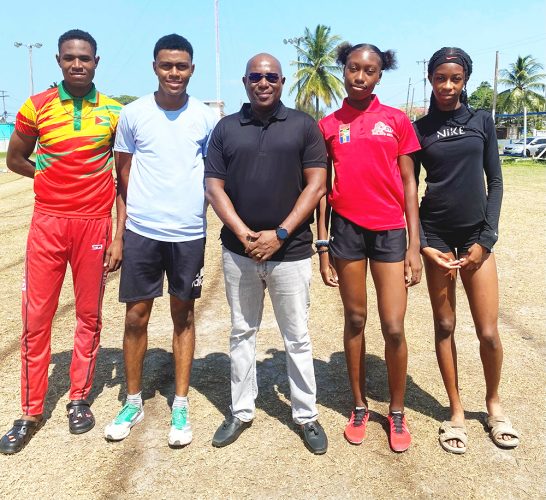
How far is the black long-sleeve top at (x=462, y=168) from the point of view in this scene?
2961 mm

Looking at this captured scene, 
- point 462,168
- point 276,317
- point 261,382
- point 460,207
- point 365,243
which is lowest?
point 261,382

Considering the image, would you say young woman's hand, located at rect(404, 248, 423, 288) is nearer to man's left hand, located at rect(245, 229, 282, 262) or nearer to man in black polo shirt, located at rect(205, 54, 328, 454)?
man in black polo shirt, located at rect(205, 54, 328, 454)

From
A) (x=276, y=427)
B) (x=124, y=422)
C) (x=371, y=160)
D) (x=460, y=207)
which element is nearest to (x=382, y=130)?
(x=371, y=160)

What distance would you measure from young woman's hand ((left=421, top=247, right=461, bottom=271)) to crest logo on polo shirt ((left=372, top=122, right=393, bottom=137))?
0.73 meters

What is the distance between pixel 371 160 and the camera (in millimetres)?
2910

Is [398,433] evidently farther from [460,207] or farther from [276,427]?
[460,207]

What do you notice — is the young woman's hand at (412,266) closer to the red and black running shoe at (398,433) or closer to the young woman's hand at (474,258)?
the young woman's hand at (474,258)

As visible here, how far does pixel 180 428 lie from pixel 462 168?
7.46ft

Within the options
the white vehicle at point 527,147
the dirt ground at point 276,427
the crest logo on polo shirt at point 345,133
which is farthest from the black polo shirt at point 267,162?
the white vehicle at point 527,147

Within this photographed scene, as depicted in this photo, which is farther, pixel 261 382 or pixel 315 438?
pixel 261 382

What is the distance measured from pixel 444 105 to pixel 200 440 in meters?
2.48

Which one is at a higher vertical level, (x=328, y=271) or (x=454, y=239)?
(x=454, y=239)

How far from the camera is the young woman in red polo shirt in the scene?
115 inches

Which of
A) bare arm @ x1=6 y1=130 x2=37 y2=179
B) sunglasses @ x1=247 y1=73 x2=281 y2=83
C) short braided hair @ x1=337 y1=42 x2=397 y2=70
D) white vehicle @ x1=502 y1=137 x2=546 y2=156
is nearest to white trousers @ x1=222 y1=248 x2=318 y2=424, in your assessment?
sunglasses @ x1=247 y1=73 x2=281 y2=83
